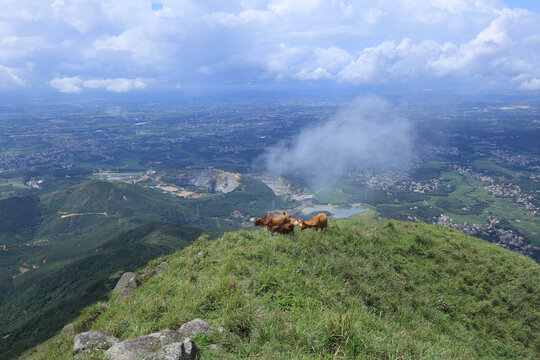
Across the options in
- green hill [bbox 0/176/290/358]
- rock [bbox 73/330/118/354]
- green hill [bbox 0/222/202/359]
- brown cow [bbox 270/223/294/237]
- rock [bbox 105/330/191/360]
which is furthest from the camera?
green hill [bbox 0/176/290/358]

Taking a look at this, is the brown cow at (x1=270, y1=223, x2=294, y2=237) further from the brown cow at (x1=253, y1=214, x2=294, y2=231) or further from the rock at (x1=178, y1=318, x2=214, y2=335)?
the rock at (x1=178, y1=318, x2=214, y2=335)

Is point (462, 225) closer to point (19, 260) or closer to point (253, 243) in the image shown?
point (253, 243)

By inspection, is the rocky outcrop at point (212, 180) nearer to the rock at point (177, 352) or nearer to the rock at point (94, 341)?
the rock at point (94, 341)

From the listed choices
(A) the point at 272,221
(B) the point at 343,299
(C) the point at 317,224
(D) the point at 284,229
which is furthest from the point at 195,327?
(C) the point at 317,224

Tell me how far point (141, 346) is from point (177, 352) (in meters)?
1.12

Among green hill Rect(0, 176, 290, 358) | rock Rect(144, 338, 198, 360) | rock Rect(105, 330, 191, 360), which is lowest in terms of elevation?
green hill Rect(0, 176, 290, 358)

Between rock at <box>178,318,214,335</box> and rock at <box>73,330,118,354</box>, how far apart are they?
1747 millimetres

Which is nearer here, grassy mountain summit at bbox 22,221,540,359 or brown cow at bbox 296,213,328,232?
grassy mountain summit at bbox 22,221,540,359

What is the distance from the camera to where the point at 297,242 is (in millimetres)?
11602

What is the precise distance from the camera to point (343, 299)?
822 cm

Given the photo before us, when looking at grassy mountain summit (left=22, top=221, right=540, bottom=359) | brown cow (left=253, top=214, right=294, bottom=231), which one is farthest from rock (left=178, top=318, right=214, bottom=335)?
brown cow (left=253, top=214, right=294, bottom=231)

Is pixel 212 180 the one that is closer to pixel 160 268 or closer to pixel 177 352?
pixel 160 268

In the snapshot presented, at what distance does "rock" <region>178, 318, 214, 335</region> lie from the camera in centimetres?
564

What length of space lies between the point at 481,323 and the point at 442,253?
4.11 metres
